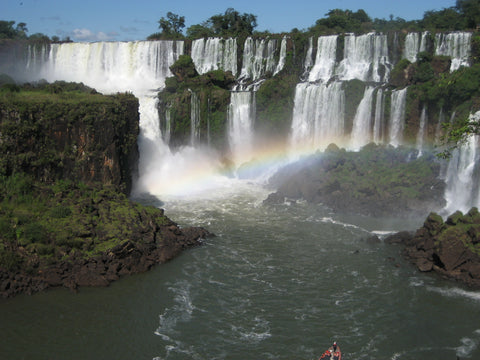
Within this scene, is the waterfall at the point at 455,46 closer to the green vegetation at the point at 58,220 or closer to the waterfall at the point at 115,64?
the waterfall at the point at 115,64

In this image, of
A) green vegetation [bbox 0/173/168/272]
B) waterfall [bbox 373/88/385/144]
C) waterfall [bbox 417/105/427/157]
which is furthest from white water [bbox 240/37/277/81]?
green vegetation [bbox 0/173/168/272]

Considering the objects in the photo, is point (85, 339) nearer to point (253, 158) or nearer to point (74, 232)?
point (74, 232)

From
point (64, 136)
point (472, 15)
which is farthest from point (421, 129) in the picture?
point (64, 136)

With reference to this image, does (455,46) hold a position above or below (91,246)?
above

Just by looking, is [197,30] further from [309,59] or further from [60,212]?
[60,212]

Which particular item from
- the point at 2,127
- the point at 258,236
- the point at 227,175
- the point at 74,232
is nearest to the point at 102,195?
the point at 74,232
